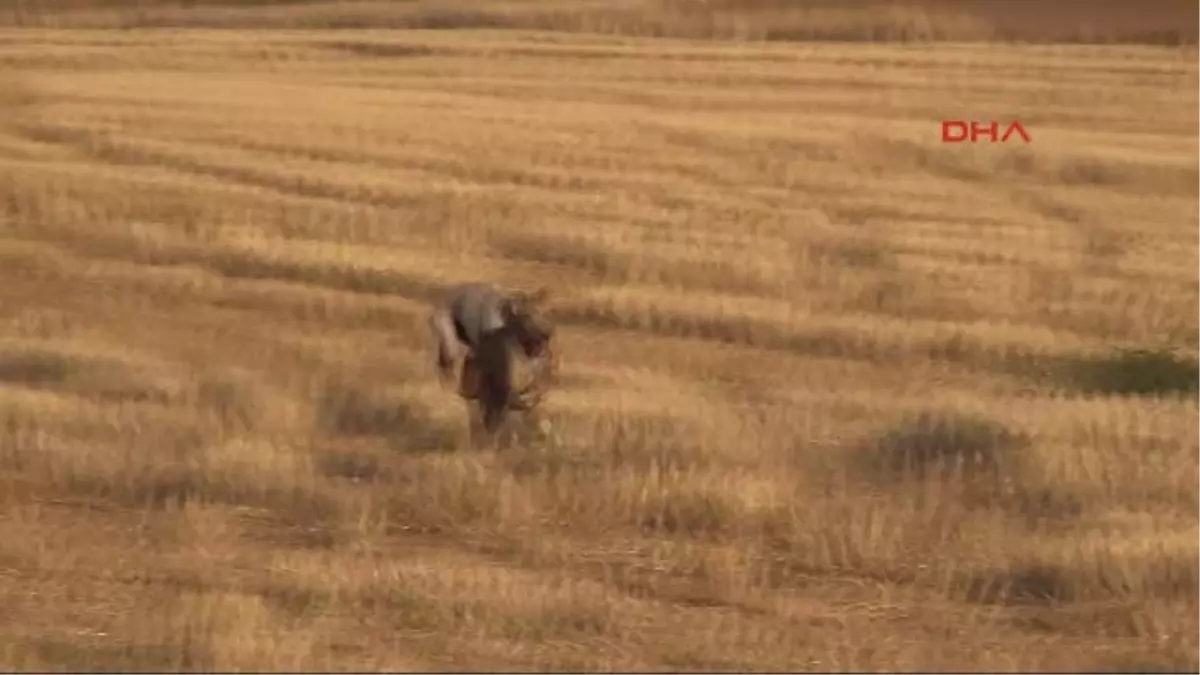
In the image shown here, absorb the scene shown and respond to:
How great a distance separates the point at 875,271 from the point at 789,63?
2.55 meters

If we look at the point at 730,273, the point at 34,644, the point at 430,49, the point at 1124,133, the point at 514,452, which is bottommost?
the point at 34,644

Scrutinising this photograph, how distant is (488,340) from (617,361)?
0.94 meters

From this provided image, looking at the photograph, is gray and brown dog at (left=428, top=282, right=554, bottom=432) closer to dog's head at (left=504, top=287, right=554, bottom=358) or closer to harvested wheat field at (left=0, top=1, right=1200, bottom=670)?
dog's head at (left=504, top=287, right=554, bottom=358)

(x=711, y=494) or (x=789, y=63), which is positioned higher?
A: (x=789, y=63)

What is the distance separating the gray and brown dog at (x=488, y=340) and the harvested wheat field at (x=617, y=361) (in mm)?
172

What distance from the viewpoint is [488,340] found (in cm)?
318

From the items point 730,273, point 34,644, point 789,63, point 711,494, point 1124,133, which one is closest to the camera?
point 34,644

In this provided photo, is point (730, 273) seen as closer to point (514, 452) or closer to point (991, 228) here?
point (991, 228)

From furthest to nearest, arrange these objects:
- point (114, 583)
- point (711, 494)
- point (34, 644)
Answer: point (711, 494)
point (114, 583)
point (34, 644)

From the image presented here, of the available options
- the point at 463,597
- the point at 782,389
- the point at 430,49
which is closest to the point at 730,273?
the point at 782,389

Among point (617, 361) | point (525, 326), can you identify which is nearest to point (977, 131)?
point (617, 361)

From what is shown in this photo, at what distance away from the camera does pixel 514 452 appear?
344cm

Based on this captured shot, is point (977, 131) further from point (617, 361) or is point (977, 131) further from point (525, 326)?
point (525, 326)

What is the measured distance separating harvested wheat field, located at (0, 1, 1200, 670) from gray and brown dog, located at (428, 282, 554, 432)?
0.17m
